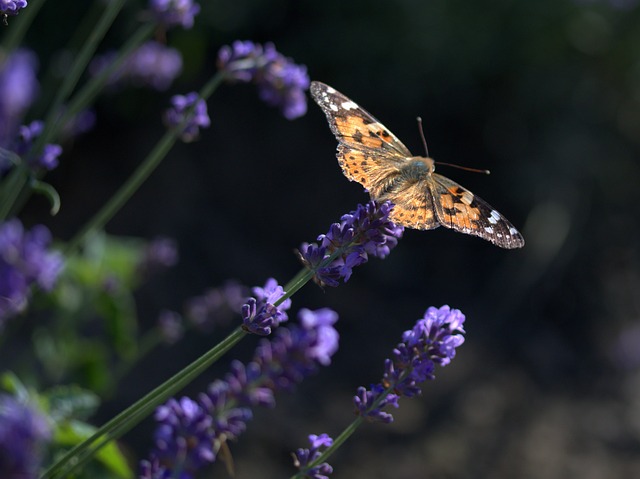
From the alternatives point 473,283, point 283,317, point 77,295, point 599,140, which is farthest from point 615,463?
point 283,317

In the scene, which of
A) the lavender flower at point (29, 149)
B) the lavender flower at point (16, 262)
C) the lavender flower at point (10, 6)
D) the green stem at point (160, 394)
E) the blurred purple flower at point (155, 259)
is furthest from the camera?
the blurred purple flower at point (155, 259)

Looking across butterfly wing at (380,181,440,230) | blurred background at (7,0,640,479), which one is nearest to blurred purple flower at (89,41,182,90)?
butterfly wing at (380,181,440,230)

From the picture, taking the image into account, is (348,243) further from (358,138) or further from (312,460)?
(358,138)

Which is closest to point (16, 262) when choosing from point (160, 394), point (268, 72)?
point (160, 394)

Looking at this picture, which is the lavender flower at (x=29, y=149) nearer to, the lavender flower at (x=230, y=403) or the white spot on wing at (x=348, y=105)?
the lavender flower at (x=230, y=403)

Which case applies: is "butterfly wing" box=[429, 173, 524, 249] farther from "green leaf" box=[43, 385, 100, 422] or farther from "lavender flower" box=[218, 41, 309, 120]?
"green leaf" box=[43, 385, 100, 422]

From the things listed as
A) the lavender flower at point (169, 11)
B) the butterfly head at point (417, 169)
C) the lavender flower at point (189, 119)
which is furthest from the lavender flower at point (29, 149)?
the butterfly head at point (417, 169)

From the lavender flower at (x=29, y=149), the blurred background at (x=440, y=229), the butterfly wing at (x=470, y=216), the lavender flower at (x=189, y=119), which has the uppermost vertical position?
the butterfly wing at (x=470, y=216)
